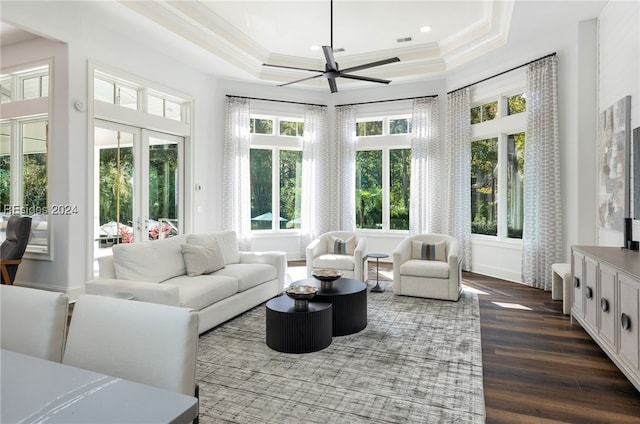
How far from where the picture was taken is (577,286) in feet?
12.2

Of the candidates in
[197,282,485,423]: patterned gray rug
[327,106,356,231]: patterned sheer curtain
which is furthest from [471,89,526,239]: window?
[197,282,485,423]: patterned gray rug

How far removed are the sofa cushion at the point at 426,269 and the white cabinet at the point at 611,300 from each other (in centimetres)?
143

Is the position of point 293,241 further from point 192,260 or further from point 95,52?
point 95,52

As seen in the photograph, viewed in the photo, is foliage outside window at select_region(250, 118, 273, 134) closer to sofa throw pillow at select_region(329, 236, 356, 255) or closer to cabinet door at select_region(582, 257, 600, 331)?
sofa throw pillow at select_region(329, 236, 356, 255)

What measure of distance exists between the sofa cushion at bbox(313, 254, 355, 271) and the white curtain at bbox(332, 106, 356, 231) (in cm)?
224

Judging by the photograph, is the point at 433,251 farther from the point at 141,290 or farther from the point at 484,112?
the point at 141,290

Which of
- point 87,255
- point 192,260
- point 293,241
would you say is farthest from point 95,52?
point 293,241

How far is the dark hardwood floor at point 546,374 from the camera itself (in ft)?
7.70

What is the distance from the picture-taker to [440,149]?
7301 millimetres

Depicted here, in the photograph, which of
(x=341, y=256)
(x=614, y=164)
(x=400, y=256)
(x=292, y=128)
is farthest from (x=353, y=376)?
(x=292, y=128)

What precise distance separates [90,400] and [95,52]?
5334 millimetres

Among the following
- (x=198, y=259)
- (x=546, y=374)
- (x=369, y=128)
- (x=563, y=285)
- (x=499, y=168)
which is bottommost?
(x=546, y=374)

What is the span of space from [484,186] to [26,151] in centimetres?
711

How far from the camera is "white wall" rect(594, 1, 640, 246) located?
12.4 feet
